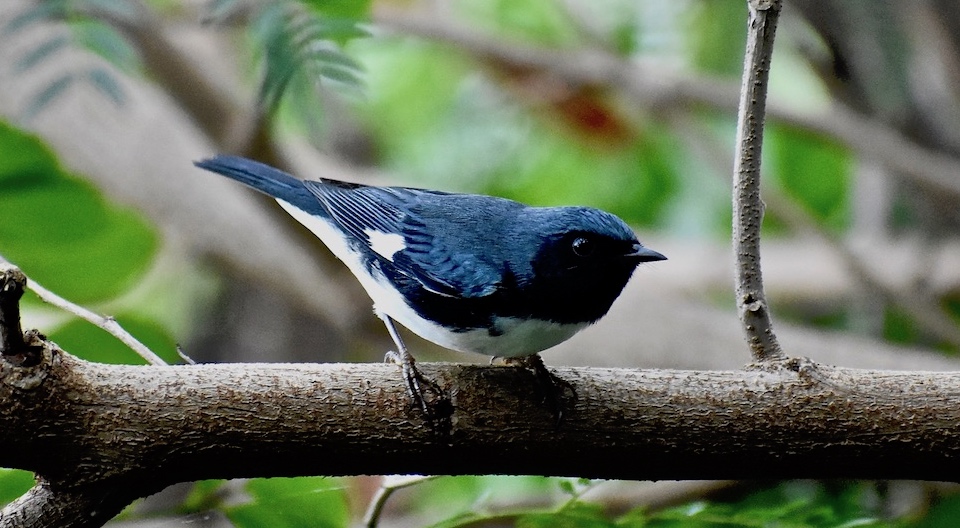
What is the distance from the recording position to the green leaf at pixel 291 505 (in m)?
1.79

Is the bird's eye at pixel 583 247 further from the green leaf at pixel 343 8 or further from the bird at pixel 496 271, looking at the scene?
the green leaf at pixel 343 8

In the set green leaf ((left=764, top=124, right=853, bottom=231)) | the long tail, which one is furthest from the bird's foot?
green leaf ((left=764, top=124, right=853, bottom=231))

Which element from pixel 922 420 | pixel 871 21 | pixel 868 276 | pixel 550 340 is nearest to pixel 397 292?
pixel 550 340

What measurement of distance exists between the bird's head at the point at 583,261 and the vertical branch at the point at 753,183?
23 centimetres

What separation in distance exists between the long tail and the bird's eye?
875 mm

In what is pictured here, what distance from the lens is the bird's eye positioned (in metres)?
2.02

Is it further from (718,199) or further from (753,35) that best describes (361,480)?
(753,35)

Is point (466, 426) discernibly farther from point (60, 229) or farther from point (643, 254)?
point (60, 229)

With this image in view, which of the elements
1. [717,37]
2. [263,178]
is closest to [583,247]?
[263,178]

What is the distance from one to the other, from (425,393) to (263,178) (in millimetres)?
1190

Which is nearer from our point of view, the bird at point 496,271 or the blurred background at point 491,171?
the bird at point 496,271

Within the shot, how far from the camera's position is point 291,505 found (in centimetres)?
183

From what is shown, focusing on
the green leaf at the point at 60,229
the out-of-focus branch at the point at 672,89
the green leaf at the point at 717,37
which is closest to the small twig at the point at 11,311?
the green leaf at the point at 60,229

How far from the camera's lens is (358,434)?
1.56 meters
